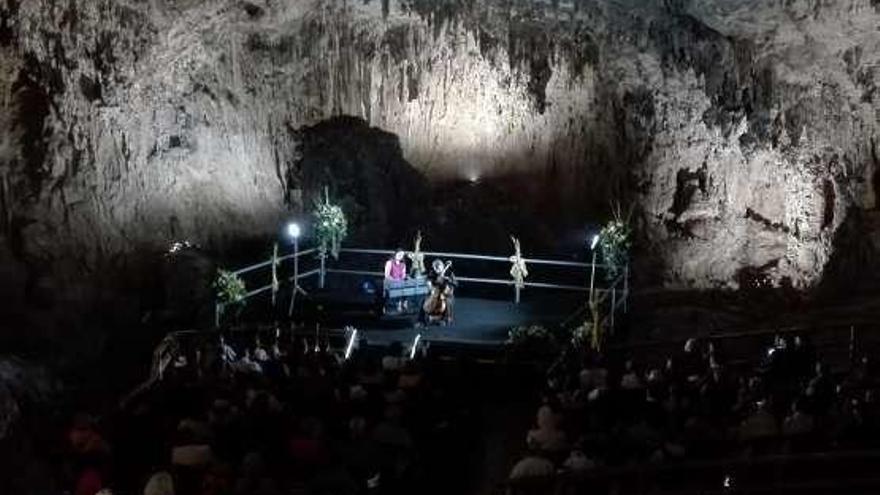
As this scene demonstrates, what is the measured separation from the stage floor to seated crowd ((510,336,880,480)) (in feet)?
17.3

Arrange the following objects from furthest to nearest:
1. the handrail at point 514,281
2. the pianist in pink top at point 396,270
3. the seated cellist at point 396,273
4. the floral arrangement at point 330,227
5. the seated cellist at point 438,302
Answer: the floral arrangement at point 330,227, the pianist in pink top at point 396,270, the seated cellist at point 396,273, the handrail at point 514,281, the seated cellist at point 438,302

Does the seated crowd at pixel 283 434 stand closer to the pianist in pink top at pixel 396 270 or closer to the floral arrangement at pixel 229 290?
the floral arrangement at pixel 229 290

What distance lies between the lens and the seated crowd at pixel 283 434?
9.52 meters

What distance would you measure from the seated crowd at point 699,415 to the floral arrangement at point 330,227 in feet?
33.6

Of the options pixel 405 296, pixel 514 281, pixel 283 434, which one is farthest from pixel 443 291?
pixel 283 434

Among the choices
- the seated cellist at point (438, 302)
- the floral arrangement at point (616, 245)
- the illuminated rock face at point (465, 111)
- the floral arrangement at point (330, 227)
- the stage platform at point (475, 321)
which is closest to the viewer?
the stage platform at point (475, 321)

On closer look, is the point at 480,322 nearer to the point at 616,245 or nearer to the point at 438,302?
the point at 438,302

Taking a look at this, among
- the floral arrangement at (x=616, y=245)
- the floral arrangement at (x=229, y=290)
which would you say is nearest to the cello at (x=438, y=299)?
the floral arrangement at (x=229, y=290)

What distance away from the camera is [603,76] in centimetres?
2314

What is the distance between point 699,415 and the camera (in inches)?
402

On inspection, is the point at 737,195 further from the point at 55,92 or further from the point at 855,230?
the point at 55,92

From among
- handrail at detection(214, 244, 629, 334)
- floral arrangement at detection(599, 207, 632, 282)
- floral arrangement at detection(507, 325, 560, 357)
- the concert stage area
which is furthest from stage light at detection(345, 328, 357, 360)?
floral arrangement at detection(599, 207, 632, 282)

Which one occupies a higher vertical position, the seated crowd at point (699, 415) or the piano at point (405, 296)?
the seated crowd at point (699, 415)

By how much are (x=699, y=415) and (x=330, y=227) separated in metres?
12.9
